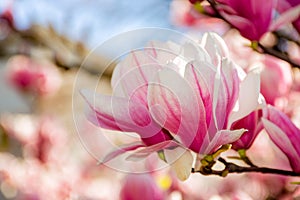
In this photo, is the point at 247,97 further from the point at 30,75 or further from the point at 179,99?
the point at 30,75

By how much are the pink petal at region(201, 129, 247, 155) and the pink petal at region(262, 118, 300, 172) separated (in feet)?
0.21

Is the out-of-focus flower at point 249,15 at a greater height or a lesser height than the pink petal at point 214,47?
lesser

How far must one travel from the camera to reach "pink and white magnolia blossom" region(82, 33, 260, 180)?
58cm

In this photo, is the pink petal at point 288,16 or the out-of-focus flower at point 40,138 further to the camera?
the out-of-focus flower at point 40,138

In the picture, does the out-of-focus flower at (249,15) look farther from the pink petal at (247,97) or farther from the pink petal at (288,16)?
the pink petal at (247,97)

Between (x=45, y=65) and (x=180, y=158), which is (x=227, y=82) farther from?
(x=45, y=65)

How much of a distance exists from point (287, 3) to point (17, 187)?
130 cm

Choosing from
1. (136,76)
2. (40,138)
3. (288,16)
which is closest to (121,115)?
(136,76)

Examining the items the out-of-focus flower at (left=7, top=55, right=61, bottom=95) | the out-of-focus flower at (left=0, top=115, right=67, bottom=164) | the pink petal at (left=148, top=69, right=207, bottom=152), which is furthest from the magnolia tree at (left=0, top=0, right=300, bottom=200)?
the out-of-focus flower at (left=7, top=55, right=61, bottom=95)

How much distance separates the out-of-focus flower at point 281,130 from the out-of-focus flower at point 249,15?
0.13 m

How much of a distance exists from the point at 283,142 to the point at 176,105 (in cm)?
15

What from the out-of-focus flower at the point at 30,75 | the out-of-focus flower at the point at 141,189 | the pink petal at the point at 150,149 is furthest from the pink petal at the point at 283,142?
the out-of-focus flower at the point at 30,75

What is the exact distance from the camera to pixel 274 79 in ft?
2.78

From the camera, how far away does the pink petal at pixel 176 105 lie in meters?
0.57
